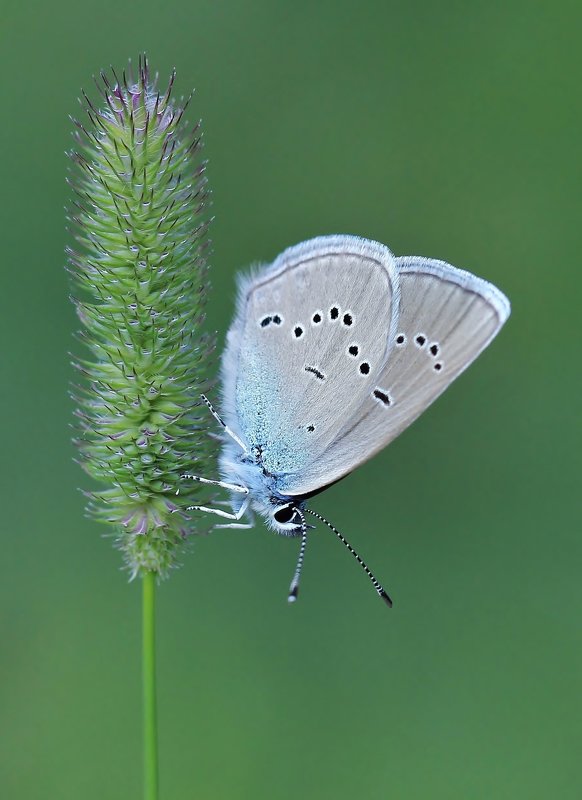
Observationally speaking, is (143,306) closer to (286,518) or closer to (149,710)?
(286,518)

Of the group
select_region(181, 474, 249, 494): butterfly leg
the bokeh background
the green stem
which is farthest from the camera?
the bokeh background

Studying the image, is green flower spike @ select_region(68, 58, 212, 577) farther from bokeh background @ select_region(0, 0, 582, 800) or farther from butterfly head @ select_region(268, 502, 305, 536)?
bokeh background @ select_region(0, 0, 582, 800)

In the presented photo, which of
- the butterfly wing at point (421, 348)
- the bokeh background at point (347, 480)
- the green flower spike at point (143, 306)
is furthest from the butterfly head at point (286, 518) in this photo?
the bokeh background at point (347, 480)

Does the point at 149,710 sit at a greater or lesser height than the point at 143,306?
lesser

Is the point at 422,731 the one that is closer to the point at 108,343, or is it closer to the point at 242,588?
the point at 242,588

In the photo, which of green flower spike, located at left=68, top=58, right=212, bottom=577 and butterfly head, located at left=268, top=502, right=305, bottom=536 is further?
butterfly head, located at left=268, top=502, right=305, bottom=536

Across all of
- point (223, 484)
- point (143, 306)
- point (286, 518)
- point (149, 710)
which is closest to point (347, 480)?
point (286, 518)

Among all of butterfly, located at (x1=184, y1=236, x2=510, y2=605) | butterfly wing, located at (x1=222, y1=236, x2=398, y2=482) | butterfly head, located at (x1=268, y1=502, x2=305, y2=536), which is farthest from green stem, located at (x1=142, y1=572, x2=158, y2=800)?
butterfly wing, located at (x1=222, y1=236, x2=398, y2=482)

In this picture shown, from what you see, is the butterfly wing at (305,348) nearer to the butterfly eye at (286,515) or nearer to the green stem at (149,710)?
the butterfly eye at (286,515)
